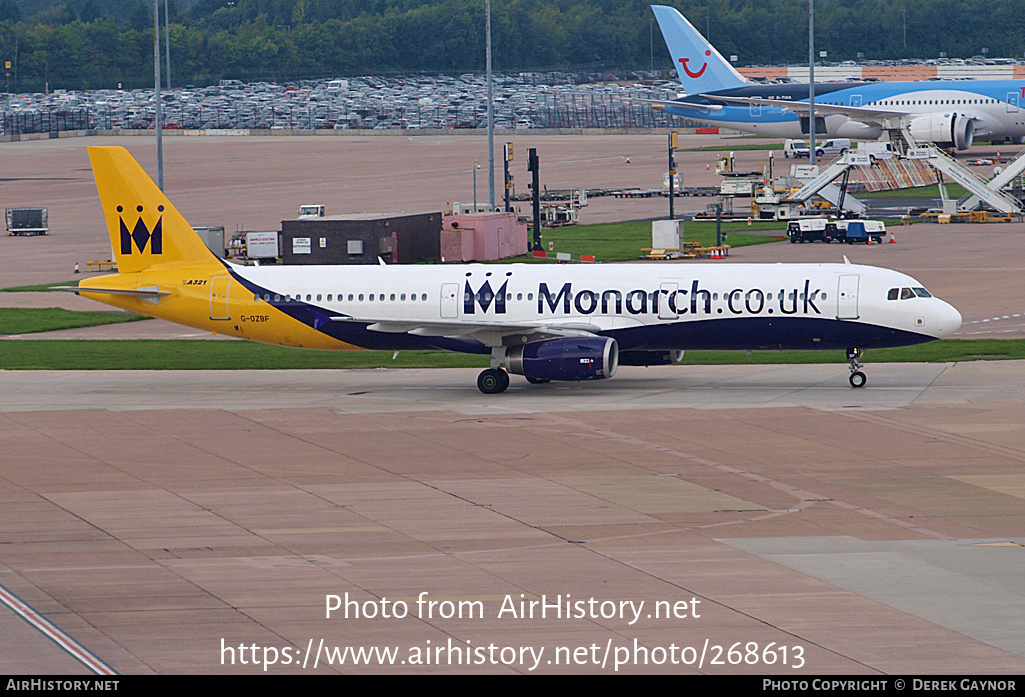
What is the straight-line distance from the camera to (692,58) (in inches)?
5640

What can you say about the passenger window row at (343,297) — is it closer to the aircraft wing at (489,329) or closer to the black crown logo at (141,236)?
the aircraft wing at (489,329)

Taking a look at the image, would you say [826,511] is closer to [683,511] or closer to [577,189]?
[683,511]

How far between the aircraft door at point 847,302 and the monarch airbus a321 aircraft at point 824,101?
90.1 meters

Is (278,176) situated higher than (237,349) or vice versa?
(278,176)

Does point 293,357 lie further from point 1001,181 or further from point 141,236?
point 1001,181

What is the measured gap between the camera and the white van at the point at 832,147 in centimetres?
14435

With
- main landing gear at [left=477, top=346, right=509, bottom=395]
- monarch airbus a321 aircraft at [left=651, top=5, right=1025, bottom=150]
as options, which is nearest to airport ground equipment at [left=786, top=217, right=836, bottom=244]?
monarch airbus a321 aircraft at [left=651, top=5, right=1025, bottom=150]

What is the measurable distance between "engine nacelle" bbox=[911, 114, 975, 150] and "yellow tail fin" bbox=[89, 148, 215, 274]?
8778 centimetres

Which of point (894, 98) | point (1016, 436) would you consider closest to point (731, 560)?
point (1016, 436)

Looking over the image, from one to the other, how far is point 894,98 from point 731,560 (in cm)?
12247

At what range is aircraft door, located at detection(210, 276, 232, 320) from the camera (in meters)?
46.3

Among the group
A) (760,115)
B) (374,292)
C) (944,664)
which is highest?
(760,115)

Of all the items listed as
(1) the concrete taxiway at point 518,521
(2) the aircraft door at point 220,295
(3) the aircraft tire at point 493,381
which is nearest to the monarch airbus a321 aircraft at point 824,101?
(3) the aircraft tire at point 493,381

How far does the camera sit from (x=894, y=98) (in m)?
140
